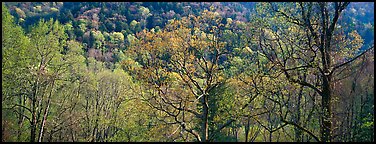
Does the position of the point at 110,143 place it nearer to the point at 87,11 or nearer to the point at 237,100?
the point at 237,100

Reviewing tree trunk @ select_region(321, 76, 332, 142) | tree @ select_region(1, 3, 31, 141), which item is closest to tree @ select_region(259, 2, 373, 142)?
tree trunk @ select_region(321, 76, 332, 142)

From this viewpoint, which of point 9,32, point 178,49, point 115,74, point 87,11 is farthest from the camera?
point 87,11

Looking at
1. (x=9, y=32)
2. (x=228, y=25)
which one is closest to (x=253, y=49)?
(x=228, y=25)

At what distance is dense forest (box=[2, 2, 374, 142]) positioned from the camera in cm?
849

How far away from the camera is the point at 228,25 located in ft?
43.0

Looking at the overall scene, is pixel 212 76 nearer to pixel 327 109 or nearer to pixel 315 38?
pixel 315 38

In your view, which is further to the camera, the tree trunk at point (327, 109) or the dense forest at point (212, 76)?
the dense forest at point (212, 76)

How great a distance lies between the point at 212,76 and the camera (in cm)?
1327

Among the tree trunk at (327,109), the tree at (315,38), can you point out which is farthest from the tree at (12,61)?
the tree trunk at (327,109)

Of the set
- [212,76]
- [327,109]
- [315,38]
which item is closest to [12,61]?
[212,76]

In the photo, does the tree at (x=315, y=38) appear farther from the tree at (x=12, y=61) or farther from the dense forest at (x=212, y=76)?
the tree at (x=12, y=61)

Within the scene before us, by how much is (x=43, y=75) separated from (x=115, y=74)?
10.6 meters

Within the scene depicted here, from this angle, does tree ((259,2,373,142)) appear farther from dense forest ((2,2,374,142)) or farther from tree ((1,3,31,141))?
tree ((1,3,31,141))

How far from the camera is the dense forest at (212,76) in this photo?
849cm
